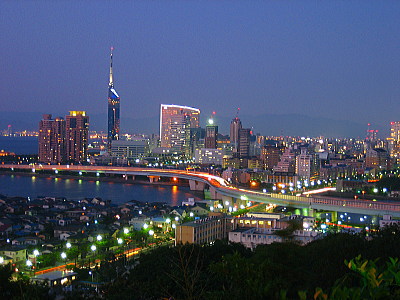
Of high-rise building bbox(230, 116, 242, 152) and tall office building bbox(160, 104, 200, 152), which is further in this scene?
tall office building bbox(160, 104, 200, 152)

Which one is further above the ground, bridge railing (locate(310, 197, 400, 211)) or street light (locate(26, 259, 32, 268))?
bridge railing (locate(310, 197, 400, 211))

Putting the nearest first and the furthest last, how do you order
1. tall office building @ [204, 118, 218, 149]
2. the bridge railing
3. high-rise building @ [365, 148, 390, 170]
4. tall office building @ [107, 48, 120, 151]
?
the bridge railing
high-rise building @ [365, 148, 390, 170]
tall office building @ [204, 118, 218, 149]
tall office building @ [107, 48, 120, 151]

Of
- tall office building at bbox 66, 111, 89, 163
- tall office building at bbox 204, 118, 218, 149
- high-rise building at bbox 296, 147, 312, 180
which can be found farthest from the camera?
tall office building at bbox 204, 118, 218, 149

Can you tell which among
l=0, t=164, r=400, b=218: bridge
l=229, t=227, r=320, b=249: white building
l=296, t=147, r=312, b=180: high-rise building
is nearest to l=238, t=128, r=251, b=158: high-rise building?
l=296, t=147, r=312, b=180: high-rise building

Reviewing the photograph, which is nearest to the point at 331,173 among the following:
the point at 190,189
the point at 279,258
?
the point at 190,189

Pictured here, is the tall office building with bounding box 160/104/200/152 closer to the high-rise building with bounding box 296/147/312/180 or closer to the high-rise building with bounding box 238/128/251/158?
the high-rise building with bounding box 238/128/251/158

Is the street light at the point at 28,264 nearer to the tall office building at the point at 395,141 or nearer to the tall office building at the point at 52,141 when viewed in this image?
the tall office building at the point at 52,141

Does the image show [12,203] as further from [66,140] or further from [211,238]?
[66,140]
